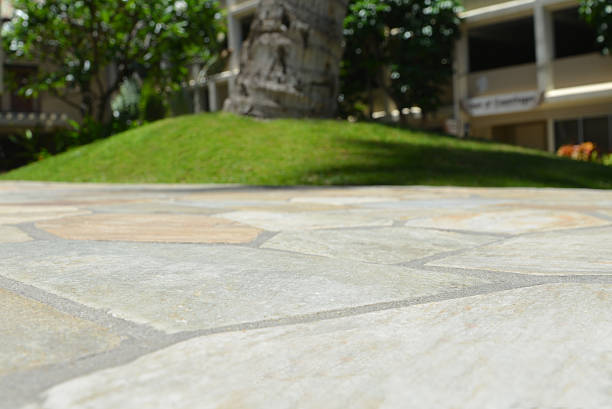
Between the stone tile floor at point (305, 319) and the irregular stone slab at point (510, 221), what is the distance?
0.50 feet

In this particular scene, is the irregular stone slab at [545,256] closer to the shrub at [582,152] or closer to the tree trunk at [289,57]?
the tree trunk at [289,57]

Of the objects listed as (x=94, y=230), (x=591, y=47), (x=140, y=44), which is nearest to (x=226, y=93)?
(x=140, y=44)

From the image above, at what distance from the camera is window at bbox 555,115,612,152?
1648 centimetres

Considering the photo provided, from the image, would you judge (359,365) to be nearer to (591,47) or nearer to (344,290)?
(344,290)

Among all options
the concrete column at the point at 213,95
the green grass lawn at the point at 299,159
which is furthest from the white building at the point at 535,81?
the concrete column at the point at 213,95

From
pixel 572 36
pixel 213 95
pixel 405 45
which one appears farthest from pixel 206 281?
pixel 213 95

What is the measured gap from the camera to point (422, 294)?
1367 mm

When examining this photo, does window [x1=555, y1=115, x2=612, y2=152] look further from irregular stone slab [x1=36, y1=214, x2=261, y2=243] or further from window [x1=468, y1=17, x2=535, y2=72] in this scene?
irregular stone slab [x1=36, y1=214, x2=261, y2=243]

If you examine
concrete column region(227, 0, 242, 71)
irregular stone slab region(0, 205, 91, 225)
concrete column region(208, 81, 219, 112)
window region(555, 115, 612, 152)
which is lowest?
irregular stone slab region(0, 205, 91, 225)

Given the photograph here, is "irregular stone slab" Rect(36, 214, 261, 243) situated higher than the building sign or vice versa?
the building sign

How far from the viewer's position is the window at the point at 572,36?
60.8 ft

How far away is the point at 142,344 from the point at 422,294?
0.61 metres

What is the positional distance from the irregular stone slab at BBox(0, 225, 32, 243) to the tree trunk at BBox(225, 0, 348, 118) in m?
7.47

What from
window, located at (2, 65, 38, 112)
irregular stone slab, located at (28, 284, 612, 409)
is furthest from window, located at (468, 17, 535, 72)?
irregular stone slab, located at (28, 284, 612, 409)
